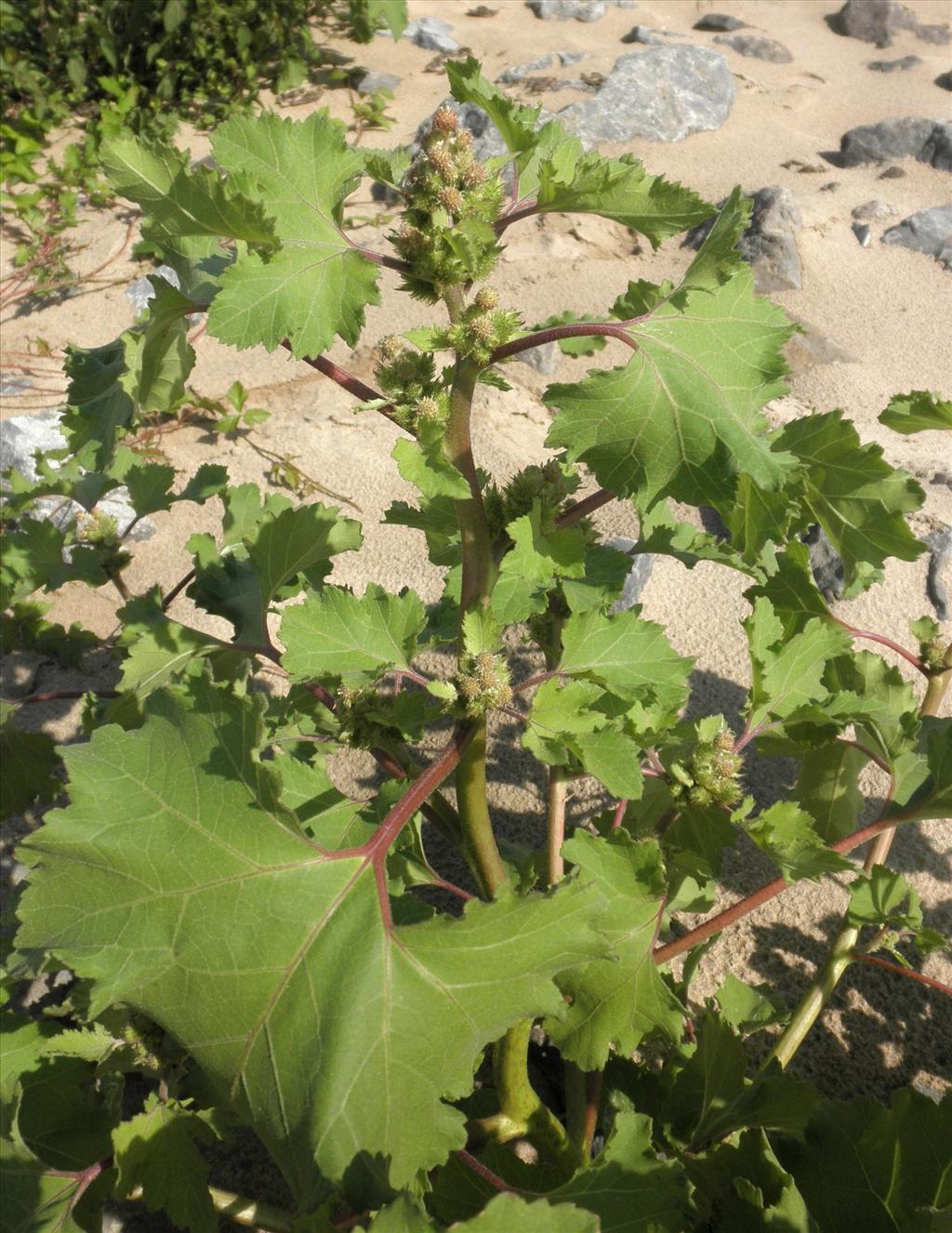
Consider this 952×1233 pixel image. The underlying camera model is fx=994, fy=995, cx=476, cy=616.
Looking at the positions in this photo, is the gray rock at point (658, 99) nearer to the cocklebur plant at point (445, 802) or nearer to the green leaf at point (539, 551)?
the cocklebur plant at point (445, 802)

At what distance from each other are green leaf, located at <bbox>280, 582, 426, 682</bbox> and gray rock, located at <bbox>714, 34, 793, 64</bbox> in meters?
6.46

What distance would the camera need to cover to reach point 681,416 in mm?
1226

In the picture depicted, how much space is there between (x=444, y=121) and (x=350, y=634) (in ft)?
2.26

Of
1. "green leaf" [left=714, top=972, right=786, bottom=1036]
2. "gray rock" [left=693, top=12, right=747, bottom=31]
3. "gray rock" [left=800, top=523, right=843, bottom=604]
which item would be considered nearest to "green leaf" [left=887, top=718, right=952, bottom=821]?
"green leaf" [left=714, top=972, right=786, bottom=1036]

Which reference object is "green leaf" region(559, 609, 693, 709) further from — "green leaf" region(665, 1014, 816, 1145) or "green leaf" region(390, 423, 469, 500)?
"green leaf" region(665, 1014, 816, 1145)

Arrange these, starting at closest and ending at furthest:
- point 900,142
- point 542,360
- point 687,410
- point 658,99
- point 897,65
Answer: point 687,410 → point 542,360 → point 900,142 → point 658,99 → point 897,65

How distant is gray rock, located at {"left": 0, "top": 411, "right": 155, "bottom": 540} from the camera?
3.47 metres

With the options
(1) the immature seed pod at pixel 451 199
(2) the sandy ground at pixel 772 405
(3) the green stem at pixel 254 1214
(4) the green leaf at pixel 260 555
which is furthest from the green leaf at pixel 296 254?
(2) the sandy ground at pixel 772 405

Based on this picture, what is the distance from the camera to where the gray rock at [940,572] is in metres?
3.06

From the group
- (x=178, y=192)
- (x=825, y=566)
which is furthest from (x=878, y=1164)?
(x=825, y=566)

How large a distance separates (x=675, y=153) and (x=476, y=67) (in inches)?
188

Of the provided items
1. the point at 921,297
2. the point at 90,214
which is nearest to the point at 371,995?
the point at 921,297

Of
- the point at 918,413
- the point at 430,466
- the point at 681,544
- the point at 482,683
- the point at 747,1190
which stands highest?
the point at 430,466

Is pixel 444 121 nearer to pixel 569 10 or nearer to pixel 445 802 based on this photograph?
pixel 445 802
